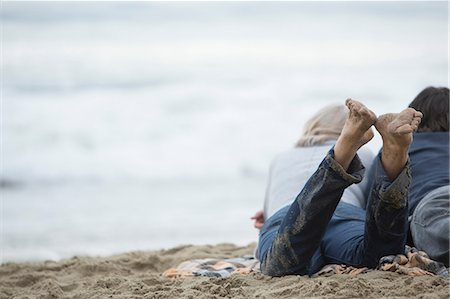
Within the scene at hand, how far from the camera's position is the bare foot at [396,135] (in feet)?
9.40

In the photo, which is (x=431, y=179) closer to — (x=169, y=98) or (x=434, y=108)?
(x=434, y=108)

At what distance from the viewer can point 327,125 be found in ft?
13.3

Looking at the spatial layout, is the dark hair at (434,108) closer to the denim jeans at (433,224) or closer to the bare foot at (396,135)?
the denim jeans at (433,224)

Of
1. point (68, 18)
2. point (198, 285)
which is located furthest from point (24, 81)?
point (198, 285)

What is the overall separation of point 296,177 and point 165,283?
87 cm

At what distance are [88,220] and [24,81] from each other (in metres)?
7.75

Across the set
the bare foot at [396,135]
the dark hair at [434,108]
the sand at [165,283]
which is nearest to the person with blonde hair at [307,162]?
the dark hair at [434,108]

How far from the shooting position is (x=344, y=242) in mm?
3332

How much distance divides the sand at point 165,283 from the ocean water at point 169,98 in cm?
184

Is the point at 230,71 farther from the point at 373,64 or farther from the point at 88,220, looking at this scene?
the point at 88,220

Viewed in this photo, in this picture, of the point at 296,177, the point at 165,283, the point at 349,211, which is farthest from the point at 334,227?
the point at 165,283

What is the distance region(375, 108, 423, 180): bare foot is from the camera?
2865 millimetres

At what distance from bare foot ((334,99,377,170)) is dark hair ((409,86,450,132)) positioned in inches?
44.4

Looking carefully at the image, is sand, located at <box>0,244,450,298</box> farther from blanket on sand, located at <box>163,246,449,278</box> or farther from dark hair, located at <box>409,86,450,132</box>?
dark hair, located at <box>409,86,450,132</box>
